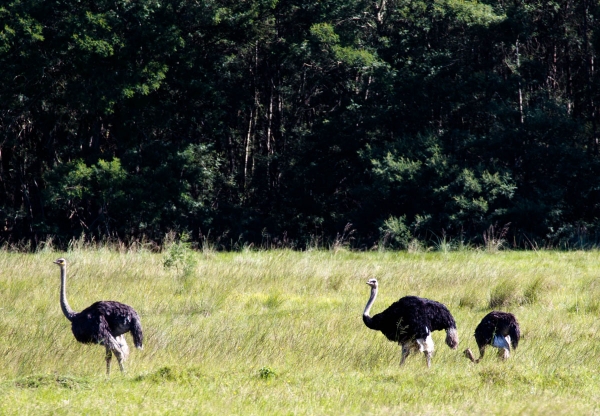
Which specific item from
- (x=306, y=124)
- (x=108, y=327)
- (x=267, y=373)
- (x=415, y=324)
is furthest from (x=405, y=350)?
(x=306, y=124)

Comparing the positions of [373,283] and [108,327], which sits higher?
[373,283]

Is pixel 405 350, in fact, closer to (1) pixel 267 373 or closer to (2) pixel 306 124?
(1) pixel 267 373

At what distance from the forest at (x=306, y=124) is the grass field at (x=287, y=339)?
7772 millimetres

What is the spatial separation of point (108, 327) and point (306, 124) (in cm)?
2517

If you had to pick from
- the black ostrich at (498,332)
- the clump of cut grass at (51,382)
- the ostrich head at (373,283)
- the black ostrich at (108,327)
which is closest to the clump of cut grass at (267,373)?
the black ostrich at (108,327)

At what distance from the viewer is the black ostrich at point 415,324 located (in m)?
10.6

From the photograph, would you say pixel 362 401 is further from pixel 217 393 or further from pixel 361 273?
pixel 361 273

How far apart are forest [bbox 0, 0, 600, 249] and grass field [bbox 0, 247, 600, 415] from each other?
25.5ft

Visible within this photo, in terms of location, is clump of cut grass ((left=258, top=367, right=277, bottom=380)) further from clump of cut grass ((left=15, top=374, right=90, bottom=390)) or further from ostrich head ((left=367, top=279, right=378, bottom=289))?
ostrich head ((left=367, top=279, right=378, bottom=289))

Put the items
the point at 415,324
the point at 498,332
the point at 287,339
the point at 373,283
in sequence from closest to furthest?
1. the point at 415,324
2. the point at 498,332
3. the point at 373,283
4. the point at 287,339

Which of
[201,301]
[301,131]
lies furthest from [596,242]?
[201,301]

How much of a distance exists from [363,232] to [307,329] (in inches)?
692

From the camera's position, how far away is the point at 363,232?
30172 mm

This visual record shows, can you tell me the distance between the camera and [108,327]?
34.1 ft
